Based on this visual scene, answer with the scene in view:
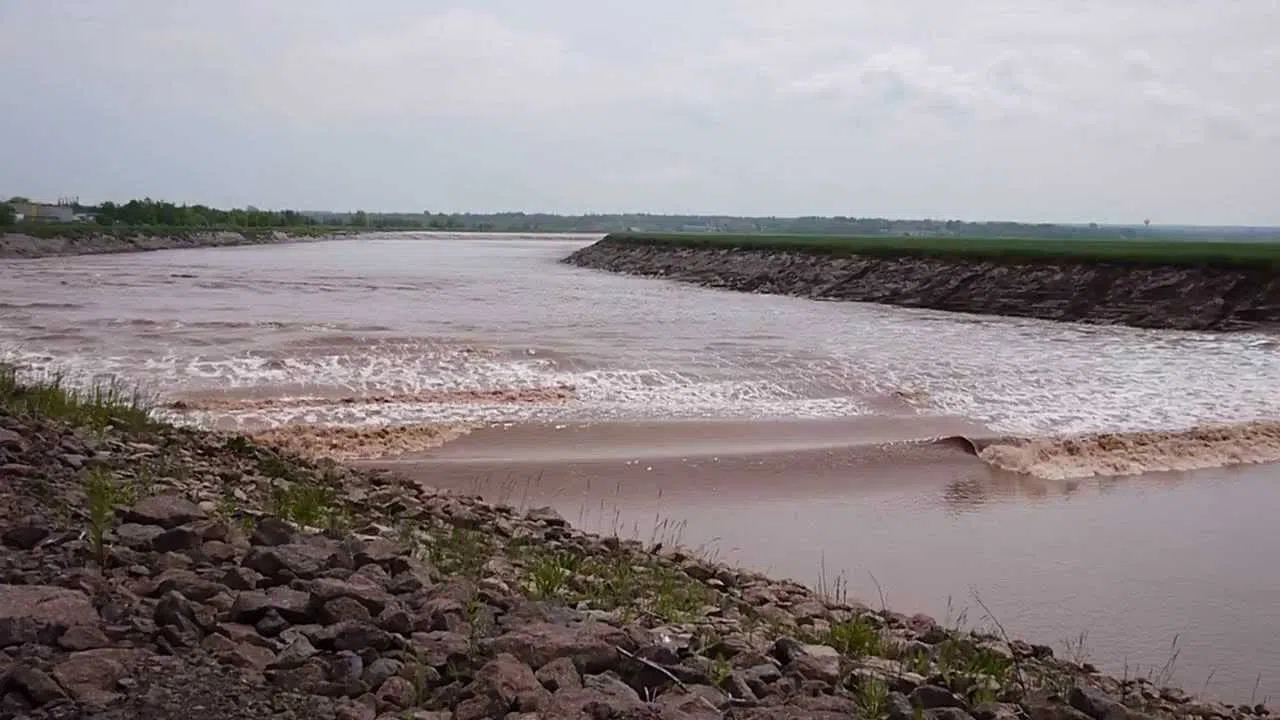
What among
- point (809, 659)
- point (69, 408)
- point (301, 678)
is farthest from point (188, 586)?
point (69, 408)

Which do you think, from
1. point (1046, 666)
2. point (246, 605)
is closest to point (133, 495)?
point (246, 605)

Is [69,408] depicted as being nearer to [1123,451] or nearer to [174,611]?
[174,611]

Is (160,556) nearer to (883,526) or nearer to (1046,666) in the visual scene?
(1046,666)

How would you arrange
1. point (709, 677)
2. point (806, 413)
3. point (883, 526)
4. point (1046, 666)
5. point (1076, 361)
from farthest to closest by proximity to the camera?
1. point (1076, 361)
2. point (806, 413)
3. point (883, 526)
4. point (1046, 666)
5. point (709, 677)

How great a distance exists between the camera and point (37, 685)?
3.89 metres

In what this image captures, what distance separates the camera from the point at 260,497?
8.22m

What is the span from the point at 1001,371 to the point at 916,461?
30.8ft

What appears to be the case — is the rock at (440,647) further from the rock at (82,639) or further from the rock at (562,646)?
the rock at (82,639)

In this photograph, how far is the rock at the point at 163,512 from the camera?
6316 mm

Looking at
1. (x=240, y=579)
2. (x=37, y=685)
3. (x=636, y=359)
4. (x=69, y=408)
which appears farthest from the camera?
(x=636, y=359)

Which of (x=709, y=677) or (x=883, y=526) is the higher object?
(x=709, y=677)

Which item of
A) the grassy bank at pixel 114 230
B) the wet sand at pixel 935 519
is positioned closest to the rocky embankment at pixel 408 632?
the wet sand at pixel 935 519

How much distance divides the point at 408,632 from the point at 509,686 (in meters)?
0.80

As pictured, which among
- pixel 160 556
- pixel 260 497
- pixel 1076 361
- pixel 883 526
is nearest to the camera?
pixel 160 556
